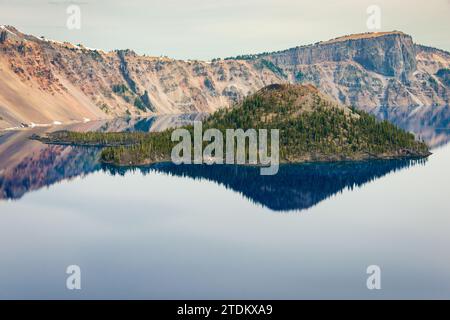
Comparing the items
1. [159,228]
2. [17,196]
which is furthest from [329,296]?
[17,196]

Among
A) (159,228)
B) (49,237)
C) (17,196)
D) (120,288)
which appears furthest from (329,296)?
(17,196)

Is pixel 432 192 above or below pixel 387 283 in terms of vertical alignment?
above
